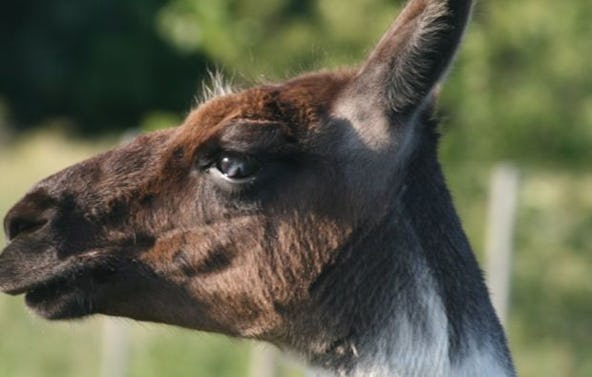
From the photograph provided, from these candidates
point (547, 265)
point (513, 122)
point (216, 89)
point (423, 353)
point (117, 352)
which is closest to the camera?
point (423, 353)

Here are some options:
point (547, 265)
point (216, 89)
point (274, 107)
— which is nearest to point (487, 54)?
point (547, 265)

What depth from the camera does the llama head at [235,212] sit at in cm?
486

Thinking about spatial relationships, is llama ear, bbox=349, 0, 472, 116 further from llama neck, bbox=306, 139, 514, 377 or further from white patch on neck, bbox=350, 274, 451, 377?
white patch on neck, bbox=350, 274, 451, 377

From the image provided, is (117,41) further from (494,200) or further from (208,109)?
(208,109)

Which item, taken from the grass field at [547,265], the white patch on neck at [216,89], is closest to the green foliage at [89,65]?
the grass field at [547,265]

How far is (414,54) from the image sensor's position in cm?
470

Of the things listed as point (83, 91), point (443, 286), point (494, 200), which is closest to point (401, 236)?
point (443, 286)

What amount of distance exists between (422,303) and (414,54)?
733 millimetres

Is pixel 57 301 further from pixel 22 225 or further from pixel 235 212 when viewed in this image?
pixel 235 212

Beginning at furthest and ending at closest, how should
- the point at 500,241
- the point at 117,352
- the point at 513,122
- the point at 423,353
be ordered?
the point at 117,352 → the point at 513,122 → the point at 500,241 → the point at 423,353

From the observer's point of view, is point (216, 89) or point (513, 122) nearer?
point (216, 89)

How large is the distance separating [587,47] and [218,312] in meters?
6.17

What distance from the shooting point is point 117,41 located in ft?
99.8

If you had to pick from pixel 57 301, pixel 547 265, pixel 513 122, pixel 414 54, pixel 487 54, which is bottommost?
pixel 57 301
